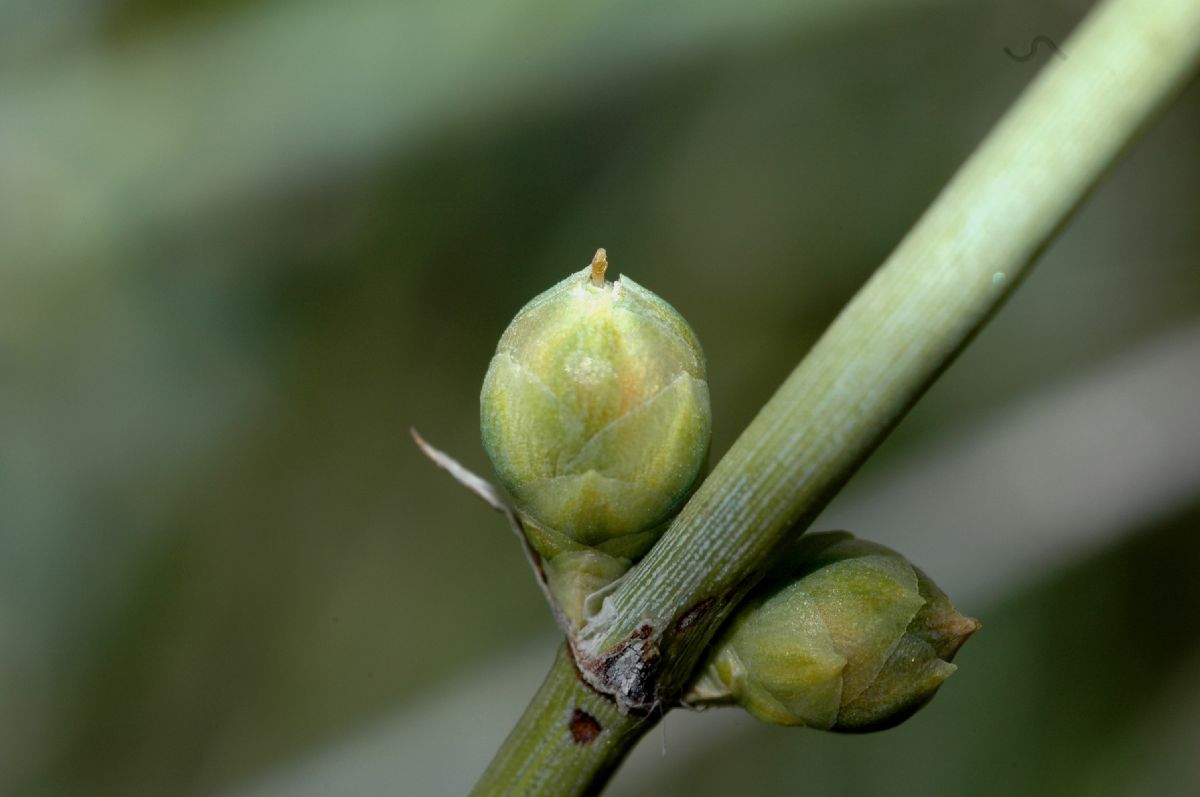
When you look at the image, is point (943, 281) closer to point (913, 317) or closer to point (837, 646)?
point (913, 317)

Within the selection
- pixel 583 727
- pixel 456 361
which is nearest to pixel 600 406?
pixel 583 727

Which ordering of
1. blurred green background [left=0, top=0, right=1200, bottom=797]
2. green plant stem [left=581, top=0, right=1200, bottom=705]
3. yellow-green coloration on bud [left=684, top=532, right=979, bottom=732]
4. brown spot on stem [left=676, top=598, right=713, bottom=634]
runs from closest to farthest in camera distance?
green plant stem [left=581, top=0, right=1200, bottom=705] → brown spot on stem [left=676, top=598, right=713, bottom=634] → yellow-green coloration on bud [left=684, top=532, right=979, bottom=732] → blurred green background [left=0, top=0, right=1200, bottom=797]

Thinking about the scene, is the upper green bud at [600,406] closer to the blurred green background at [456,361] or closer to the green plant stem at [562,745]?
the green plant stem at [562,745]

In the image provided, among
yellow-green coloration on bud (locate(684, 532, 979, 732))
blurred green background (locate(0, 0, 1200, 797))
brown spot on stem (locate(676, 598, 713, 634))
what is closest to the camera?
brown spot on stem (locate(676, 598, 713, 634))

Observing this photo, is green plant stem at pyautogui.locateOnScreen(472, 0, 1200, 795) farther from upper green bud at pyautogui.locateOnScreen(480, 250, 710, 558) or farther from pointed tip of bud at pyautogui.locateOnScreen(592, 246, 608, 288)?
pointed tip of bud at pyautogui.locateOnScreen(592, 246, 608, 288)

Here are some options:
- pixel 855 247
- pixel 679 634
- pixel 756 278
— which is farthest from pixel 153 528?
pixel 679 634

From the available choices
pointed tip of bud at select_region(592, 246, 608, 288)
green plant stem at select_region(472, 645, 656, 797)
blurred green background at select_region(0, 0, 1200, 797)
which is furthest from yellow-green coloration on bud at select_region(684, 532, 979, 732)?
blurred green background at select_region(0, 0, 1200, 797)

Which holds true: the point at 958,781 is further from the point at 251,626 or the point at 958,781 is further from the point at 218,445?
the point at 218,445
